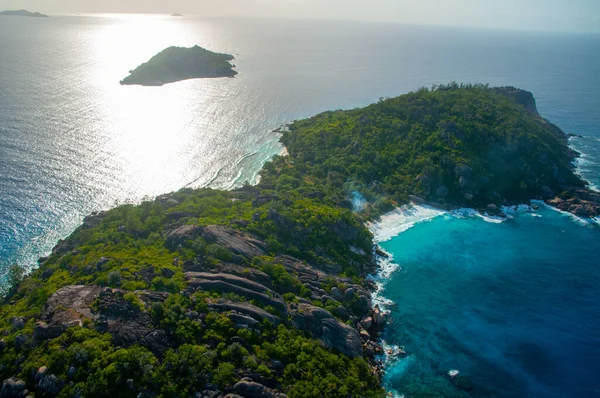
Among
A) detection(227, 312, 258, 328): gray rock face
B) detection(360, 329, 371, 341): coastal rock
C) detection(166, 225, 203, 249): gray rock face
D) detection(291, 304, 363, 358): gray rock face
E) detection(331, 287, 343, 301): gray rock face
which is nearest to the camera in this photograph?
detection(227, 312, 258, 328): gray rock face

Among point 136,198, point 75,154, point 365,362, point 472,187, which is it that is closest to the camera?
point 365,362

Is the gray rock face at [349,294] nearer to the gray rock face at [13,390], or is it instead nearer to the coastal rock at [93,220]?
the gray rock face at [13,390]

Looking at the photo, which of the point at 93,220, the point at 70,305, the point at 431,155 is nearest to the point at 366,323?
the point at 70,305

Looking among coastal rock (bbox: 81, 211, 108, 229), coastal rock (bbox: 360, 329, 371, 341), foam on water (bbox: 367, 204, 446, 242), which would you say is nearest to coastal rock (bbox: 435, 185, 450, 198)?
foam on water (bbox: 367, 204, 446, 242)

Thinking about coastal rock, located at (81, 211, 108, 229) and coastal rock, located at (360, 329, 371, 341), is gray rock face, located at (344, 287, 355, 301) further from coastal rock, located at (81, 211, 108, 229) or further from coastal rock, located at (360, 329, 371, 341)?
coastal rock, located at (81, 211, 108, 229)

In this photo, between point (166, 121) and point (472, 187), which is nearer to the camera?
point (472, 187)

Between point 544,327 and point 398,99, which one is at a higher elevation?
point 398,99

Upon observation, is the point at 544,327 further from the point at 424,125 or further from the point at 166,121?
the point at 166,121

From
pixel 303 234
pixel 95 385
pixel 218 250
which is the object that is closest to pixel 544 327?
pixel 303 234
